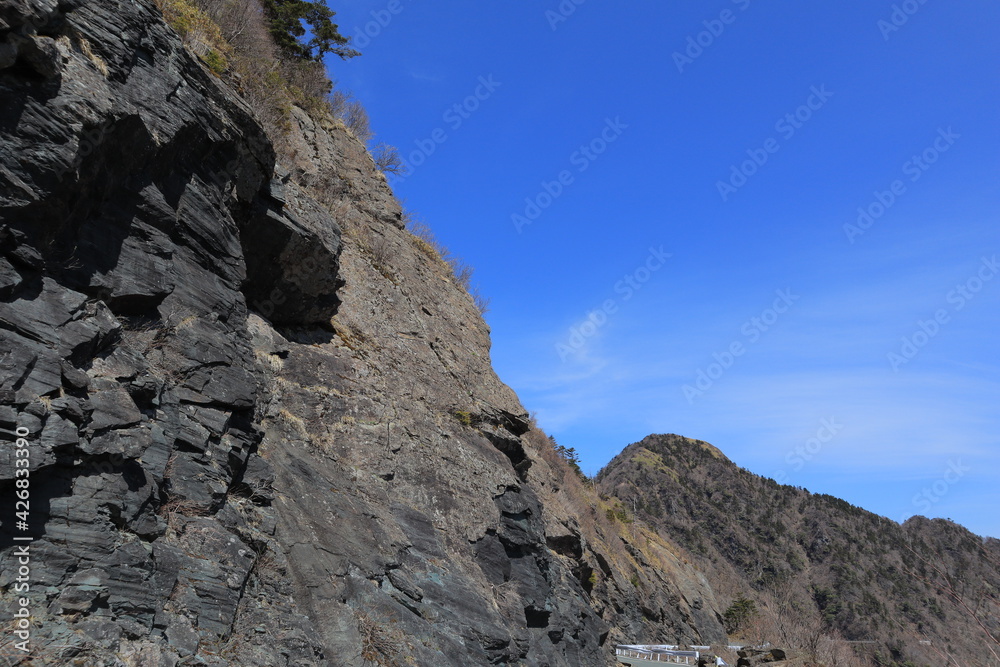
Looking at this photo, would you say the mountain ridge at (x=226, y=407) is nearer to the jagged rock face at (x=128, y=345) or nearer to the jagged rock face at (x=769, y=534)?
the jagged rock face at (x=128, y=345)

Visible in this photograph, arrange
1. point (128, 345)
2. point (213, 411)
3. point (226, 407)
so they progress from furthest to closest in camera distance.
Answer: point (226, 407), point (213, 411), point (128, 345)

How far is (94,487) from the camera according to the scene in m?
7.09

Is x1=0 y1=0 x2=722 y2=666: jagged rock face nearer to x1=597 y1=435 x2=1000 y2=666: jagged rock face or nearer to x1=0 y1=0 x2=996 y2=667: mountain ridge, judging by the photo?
x1=0 y1=0 x2=996 y2=667: mountain ridge

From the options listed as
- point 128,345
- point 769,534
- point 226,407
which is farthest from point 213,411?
point 769,534

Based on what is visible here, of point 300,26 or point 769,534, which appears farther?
point 769,534

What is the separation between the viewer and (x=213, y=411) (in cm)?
959

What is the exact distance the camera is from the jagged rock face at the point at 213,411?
6844mm

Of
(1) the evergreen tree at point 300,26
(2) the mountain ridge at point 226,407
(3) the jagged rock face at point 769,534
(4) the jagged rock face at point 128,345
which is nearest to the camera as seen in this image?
(4) the jagged rock face at point 128,345

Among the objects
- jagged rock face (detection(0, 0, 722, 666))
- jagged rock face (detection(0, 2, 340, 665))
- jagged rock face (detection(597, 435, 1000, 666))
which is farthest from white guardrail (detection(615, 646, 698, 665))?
jagged rock face (detection(597, 435, 1000, 666))

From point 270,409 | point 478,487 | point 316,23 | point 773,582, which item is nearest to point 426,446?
point 478,487

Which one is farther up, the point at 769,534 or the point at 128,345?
the point at 769,534

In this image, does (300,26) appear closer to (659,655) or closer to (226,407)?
(226,407)

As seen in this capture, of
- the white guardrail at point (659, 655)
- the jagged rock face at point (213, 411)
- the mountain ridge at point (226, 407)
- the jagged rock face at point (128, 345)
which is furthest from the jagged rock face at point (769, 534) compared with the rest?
the jagged rock face at point (128, 345)

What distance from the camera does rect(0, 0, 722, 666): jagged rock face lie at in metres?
6.84
